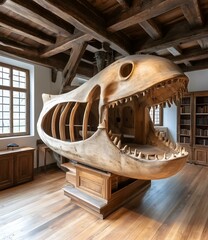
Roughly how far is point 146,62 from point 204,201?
2.56 meters

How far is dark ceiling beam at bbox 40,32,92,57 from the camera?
3.00 m

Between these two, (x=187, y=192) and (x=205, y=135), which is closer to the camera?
(x=187, y=192)

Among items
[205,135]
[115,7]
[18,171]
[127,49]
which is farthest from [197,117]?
[18,171]

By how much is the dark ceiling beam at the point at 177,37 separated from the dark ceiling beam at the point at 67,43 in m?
1.17

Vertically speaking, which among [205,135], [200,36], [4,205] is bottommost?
[4,205]

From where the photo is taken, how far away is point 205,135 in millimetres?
5027

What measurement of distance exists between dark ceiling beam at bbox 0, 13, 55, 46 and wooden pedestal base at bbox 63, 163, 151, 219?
2.49m

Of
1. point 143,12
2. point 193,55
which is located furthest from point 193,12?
point 193,55

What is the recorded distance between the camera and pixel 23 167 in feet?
12.0

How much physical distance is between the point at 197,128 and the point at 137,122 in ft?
11.2

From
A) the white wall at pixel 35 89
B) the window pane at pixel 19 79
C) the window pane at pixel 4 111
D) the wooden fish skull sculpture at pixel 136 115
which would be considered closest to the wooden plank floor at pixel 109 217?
the wooden fish skull sculpture at pixel 136 115

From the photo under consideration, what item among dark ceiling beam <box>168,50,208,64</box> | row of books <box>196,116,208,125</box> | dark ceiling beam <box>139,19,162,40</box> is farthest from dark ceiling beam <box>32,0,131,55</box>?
row of books <box>196,116,208,125</box>

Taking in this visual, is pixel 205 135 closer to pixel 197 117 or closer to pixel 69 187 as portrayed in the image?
pixel 197 117

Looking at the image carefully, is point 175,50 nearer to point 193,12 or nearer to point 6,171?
point 193,12
